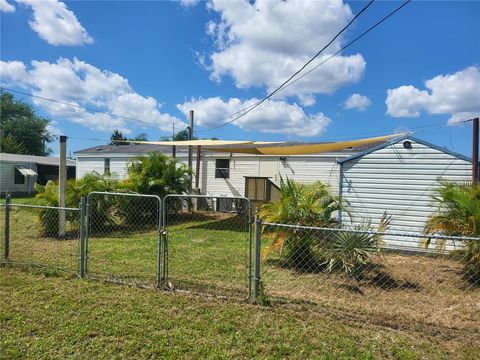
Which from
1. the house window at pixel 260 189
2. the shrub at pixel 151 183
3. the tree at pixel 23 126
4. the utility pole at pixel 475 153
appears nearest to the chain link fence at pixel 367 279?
the utility pole at pixel 475 153

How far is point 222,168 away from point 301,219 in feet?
36.3

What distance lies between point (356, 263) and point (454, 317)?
56.2 inches

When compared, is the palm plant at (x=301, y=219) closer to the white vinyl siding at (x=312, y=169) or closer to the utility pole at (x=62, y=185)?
the utility pole at (x=62, y=185)

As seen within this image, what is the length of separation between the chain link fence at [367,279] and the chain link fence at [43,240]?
3085 millimetres

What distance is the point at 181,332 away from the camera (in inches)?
136

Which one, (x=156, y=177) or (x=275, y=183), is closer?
(x=156, y=177)

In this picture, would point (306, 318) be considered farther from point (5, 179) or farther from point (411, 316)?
point (5, 179)

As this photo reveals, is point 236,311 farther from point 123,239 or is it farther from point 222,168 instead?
point 222,168

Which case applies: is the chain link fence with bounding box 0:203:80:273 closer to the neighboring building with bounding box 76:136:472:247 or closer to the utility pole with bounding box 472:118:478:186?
the neighboring building with bounding box 76:136:472:247

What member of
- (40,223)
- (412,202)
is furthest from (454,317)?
(40,223)

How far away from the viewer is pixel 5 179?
23.4 metres

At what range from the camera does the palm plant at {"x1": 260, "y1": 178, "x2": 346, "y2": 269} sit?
19.7 feet

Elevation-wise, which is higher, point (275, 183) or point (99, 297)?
point (275, 183)

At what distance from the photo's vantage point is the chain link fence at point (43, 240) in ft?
18.9
